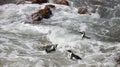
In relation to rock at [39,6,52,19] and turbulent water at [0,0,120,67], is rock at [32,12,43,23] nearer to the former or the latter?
rock at [39,6,52,19]

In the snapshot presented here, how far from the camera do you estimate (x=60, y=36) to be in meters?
9.97

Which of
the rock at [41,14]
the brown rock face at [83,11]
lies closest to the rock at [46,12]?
the rock at [41,14]

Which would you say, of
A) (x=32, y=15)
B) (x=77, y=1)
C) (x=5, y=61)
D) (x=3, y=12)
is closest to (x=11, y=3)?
(x=3, y=12)

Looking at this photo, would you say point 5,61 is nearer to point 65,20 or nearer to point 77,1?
point 65,20

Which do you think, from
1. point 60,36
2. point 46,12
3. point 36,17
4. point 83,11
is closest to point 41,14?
point 46,12

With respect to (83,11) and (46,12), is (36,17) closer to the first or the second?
(46,12)

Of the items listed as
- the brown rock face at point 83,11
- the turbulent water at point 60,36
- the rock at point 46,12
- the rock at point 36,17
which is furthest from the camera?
the brown rock face at point 83,11

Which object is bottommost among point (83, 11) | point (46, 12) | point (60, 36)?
point (83, 11)

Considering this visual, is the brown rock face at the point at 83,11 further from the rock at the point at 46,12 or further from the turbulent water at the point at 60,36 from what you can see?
the rock at the point at 46,12

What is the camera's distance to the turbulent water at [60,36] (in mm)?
7969

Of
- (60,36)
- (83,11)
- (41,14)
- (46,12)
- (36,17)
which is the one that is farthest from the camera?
(83,11)

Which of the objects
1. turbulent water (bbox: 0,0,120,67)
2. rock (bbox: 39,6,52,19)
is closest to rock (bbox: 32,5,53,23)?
rock (bbox: 39,6,52,19)

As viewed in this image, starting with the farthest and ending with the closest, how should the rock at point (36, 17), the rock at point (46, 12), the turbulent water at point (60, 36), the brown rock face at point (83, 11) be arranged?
the brown rock face at point (83, 11), the rock at point (46, 12), the rock at point (36, 17), the turbulent water at point (60, 36)

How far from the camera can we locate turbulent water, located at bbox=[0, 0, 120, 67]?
797 cm
